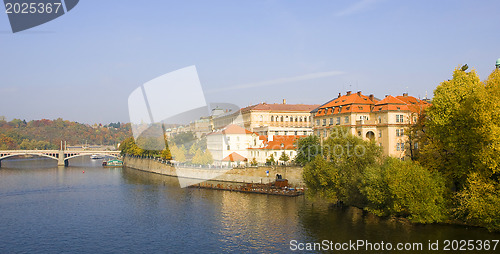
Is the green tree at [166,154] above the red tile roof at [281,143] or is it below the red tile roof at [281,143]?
below

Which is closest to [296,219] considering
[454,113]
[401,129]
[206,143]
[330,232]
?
[330,232]

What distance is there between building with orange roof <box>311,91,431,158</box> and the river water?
44.1 feet

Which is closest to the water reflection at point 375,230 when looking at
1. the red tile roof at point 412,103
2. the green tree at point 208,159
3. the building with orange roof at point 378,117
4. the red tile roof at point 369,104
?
the building with orange roof at point 378,117

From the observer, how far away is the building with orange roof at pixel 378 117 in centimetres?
5347

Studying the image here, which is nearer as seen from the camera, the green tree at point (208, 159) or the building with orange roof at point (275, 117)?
the green tree at point (208, 159)

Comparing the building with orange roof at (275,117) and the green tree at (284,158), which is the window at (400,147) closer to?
the green tree at (284,158)

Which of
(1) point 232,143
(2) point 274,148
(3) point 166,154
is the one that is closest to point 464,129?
(2) point 274,148

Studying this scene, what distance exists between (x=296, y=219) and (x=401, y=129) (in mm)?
22013

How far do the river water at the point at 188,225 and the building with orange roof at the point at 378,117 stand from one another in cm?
1344

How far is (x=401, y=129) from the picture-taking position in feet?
176

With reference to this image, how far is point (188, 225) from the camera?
127ft

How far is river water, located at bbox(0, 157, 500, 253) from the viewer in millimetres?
31609

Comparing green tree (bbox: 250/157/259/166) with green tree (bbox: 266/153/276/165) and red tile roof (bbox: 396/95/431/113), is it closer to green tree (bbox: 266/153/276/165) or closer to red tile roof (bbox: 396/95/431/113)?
green tree (bbox: 266/153/276/165)

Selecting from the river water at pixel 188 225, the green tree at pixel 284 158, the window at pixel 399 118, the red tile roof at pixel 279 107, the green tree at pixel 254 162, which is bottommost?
the river water at pixel 188 225
